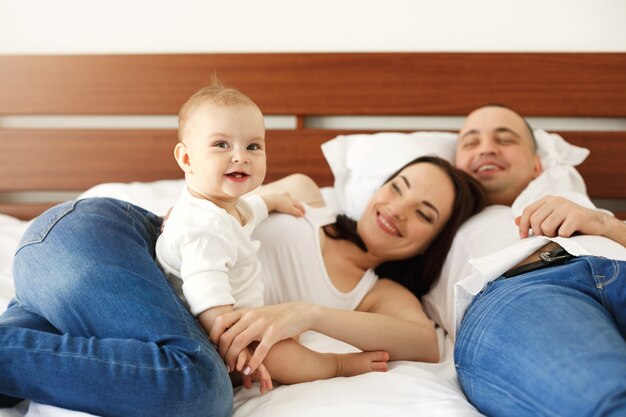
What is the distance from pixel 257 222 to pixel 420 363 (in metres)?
0.52

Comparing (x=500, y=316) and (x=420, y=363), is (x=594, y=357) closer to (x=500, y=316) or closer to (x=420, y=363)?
(x=500, y=316)

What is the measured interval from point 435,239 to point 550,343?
0.75 m

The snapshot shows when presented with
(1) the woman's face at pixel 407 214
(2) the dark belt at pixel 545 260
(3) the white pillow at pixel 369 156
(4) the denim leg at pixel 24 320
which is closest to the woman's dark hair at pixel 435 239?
(1) the woman's face at pixel 407 214

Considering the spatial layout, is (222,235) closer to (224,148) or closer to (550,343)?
(224,148)

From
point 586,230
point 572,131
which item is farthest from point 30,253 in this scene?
point 572,131

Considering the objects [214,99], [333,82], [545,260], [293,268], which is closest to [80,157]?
[333,82]

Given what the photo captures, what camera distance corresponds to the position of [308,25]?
7.86 feet

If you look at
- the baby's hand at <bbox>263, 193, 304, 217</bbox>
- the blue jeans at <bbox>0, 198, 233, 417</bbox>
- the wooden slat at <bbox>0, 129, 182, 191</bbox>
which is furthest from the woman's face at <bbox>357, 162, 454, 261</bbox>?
the wooden slat at <bbox>0, 129, 182, 191</bbox>

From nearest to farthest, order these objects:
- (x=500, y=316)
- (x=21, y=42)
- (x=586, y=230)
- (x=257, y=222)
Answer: (x=500, y=316)
(x=586, y=230)
(x=257, y=222)
(x=21, y=42)

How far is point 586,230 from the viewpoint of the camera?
1277 millimetres

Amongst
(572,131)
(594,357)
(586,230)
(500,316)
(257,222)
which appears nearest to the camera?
(594,357)

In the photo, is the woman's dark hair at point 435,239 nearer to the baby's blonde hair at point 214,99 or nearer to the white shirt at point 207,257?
the white shirt at point 207,257

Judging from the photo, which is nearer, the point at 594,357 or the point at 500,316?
the point at 594,357

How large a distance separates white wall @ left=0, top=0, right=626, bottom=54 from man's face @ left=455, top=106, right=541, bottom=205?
1.94 ft
